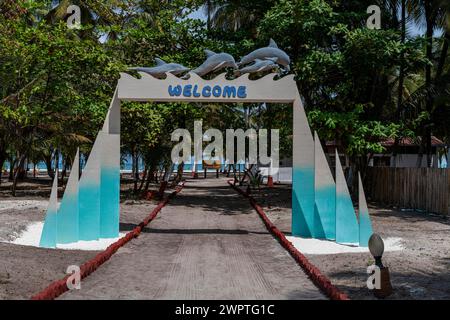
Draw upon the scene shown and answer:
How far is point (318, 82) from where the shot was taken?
23094mm

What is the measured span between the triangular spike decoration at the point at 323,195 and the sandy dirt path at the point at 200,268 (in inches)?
52.5

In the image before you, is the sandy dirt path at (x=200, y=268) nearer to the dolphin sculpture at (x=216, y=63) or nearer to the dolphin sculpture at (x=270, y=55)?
the dolphin sculpture at (x=216, y=63)

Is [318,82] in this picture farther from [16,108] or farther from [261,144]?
[261,144]

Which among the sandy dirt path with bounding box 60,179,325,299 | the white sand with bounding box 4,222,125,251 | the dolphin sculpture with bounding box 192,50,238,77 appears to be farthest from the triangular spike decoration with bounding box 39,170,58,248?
the dolphin sculpture with bounding box 192,50,238,77

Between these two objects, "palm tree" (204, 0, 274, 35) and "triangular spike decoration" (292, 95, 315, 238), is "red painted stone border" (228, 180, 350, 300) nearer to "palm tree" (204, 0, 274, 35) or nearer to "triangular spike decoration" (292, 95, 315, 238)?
"triangular spike decoration" (292, 95, 315, 238)

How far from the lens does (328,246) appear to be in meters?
12.7

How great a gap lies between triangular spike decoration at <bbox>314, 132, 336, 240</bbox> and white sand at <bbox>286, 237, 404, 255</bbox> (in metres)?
0.52

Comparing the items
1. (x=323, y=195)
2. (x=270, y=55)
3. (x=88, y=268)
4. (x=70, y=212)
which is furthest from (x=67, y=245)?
(x=270, y=55)

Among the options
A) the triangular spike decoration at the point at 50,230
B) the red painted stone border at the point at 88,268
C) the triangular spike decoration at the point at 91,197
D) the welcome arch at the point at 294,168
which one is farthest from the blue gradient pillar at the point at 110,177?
the triangular spike decoration at the point at 50,230

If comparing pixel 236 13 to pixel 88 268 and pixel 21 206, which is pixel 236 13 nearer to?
pixel 21 206

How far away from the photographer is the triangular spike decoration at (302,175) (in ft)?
46.5

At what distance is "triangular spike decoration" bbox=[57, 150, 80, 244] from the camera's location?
12672 millimetres

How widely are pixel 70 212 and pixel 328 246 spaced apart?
5.95 m

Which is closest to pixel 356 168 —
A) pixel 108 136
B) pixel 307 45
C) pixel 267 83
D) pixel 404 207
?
pixel 404 207
